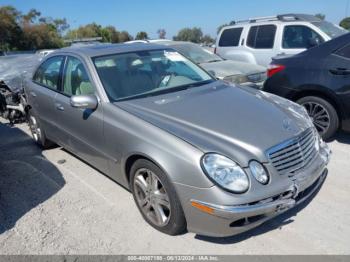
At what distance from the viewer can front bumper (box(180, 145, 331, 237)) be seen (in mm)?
2545

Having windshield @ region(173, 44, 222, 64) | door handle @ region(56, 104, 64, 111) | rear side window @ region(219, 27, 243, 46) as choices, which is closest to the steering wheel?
door handle @ region(56, 104, 64, 111)

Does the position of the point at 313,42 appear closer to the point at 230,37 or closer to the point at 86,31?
the point at 230,37

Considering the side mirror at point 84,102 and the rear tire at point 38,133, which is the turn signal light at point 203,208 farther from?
the rear tire at point 38,133

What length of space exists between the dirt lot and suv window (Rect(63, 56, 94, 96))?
1132 mm

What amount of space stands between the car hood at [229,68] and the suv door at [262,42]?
3.97 ft

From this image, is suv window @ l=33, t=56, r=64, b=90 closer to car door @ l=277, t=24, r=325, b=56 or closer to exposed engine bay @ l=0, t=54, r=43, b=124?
exposed engine bay @ l=0, t=54, r=43, b=124

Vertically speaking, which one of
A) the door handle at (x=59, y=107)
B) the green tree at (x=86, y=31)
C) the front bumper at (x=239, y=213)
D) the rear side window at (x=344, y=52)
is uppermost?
the rear side window at (x=344, y=52)

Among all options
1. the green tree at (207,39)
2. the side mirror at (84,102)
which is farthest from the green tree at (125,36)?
the side mirror at (84,102)

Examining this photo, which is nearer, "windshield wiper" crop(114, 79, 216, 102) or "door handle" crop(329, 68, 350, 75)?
"windshield wiper" crop(114, 79, 216, 102)

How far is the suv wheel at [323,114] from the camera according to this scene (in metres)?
4.72

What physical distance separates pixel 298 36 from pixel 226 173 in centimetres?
646

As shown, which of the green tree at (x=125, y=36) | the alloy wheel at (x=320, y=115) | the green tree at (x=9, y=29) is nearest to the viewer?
the alloy wheel at (x=320, y=115)

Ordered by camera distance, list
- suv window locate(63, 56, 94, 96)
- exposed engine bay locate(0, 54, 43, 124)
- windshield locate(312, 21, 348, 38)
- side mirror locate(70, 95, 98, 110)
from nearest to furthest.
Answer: side mirror locate(70, 95, 98, 110), suv window locate(63, 56, 94, 96), exposed engine bay locate(0, 54, 43, 124), windshield locate(312, 21, 348, 38)

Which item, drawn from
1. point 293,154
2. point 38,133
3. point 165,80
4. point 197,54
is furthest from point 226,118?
point 197,54
